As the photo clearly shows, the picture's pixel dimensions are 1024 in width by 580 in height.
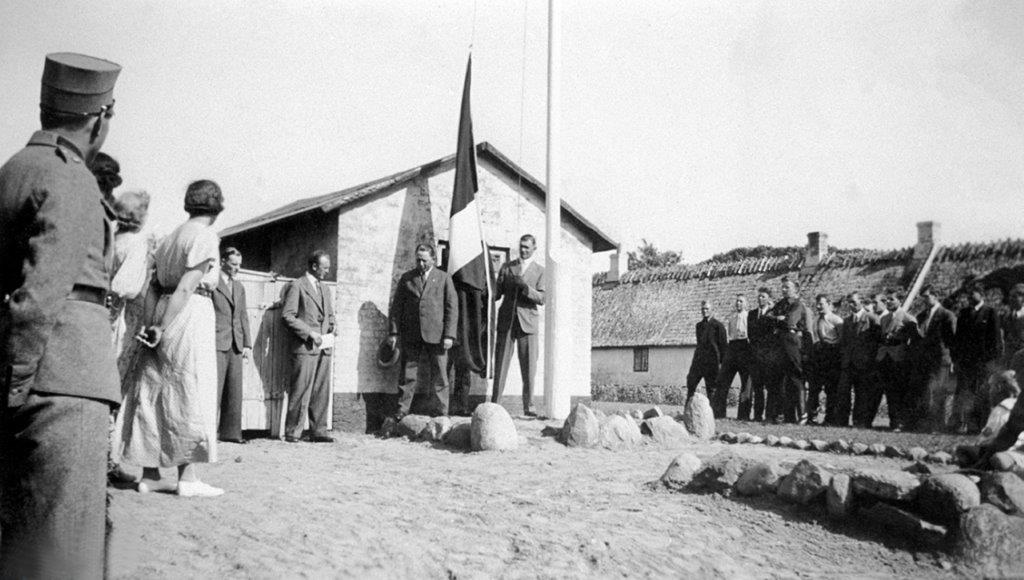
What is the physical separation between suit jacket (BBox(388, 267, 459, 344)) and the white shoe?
5.29 metres

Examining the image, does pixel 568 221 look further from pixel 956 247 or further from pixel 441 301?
pixel 956 247

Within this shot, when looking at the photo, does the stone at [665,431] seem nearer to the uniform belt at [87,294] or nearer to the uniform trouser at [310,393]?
the uniform trouser at [310,393]

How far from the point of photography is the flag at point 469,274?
11.6m

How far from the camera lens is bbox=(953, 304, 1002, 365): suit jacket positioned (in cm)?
1203

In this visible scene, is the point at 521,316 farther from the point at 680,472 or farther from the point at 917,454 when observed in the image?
the point at 917,454

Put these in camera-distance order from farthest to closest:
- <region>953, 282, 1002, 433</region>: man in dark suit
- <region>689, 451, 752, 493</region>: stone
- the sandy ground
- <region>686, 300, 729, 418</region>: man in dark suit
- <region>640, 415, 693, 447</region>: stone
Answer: <region>686, 300, 729, 418</region>: man in dark suit, <region>953, 282, 1002, 433</region>: man in dark suit, <region>640, 415, 693, 447</region>: stone, <region>689, 451, 752, 493</region>: stone, the sandy ground

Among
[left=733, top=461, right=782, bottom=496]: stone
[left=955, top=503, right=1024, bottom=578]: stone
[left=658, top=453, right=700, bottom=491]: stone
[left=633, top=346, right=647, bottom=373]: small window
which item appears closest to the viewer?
[left=955, top=503, right=1024, bottom=578]: stone

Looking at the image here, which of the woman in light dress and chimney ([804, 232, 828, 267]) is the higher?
chimney ([804, 232, 828, 267])

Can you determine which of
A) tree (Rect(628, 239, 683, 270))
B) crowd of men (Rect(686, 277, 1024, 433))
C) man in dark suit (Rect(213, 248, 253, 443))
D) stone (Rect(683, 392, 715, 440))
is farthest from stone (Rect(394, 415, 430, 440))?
tree (Rect(628, 239, 683, 270))

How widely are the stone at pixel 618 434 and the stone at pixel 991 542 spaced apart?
4429 mm

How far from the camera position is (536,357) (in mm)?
11875

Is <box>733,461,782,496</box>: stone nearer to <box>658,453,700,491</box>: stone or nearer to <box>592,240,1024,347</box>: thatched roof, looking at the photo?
<box>658,453,700,491</box>: stone

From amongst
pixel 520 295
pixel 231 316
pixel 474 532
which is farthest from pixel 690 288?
pixel 474 532

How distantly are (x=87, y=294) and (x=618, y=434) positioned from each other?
7.38 m
